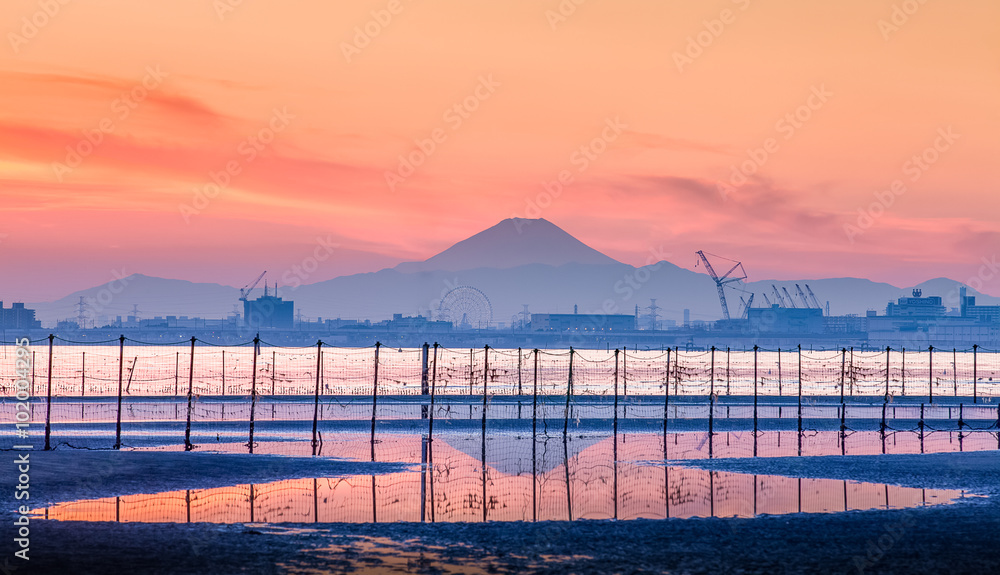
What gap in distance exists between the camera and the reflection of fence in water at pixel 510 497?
25078 mm

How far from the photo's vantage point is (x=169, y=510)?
25281 mm

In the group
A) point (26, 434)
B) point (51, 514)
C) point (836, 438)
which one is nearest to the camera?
point (51, 514)

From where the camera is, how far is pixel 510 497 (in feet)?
93.0

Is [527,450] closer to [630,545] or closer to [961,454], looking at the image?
[961,454]

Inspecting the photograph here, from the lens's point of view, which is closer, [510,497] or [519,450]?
[510,497]

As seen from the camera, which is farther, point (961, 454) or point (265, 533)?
point (961, 454)

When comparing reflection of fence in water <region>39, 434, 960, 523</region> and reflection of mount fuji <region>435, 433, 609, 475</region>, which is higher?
reflection of mount fuji <region>435, 433, 609, 475</region>

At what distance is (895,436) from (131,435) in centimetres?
3867

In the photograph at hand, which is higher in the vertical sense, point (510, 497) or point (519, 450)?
point (519, 450)

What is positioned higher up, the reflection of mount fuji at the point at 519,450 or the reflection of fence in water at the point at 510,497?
the reflection of mount fuji at the point at 519,450

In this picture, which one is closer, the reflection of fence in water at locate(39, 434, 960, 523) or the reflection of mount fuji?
the reflection of fence in water at locate(39, 434, 960, 523)

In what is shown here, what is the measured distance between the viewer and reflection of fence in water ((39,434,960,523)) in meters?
25.1

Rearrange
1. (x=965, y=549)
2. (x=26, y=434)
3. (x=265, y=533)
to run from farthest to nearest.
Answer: (x=26, y=434) → (x=265, y=533) → (x=965, y=549)

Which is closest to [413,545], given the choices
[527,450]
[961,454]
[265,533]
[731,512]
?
[265,533]
